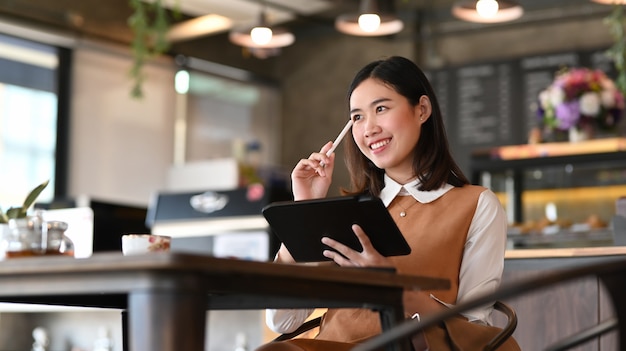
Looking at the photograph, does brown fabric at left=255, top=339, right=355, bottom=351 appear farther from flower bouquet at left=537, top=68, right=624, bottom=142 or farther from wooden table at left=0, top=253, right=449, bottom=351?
flower bouquet at left=537, top=68, right=624, bottom=142

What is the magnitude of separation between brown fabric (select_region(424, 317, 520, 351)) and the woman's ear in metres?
0.52

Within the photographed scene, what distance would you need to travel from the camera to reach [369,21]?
5.19 m

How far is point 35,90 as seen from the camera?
657 centimetres

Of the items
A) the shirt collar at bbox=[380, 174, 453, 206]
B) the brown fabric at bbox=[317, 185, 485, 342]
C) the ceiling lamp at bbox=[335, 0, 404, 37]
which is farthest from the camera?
the ceiling lamp at bbox=[335, 0, 404, 37]

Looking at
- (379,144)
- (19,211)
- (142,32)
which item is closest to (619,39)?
(142,32)

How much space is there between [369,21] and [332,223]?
141 inches

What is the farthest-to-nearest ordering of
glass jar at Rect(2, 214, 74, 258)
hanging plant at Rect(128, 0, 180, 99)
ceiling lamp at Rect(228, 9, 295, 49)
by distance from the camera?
ceiling lamp at Rect(228, 9, 295, 49)
hanging plant at Rect(128, 0, 180, 99)
glass jar at Rect(2, 214, 74, 258)

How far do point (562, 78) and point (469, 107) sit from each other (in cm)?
206

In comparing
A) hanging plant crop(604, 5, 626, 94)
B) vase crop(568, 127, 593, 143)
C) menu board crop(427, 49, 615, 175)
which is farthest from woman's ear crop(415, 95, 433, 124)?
menu board crop(427, 49, 615, 175)

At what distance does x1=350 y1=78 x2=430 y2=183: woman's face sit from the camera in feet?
7.04

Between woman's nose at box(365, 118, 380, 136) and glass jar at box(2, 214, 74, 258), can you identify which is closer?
glass jar at box(2, 214, 74, 258)

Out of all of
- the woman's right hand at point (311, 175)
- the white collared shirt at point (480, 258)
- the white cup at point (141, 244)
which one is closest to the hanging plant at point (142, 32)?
the woman's right hand at point (311, 175)

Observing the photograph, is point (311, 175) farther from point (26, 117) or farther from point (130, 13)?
point (130, 13)

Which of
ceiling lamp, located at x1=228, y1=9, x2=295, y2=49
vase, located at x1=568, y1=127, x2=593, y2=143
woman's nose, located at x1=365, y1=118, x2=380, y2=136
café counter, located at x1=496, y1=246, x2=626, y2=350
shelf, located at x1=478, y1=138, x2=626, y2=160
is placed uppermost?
ceiling lamp, located at x1=228, y1=9, x2=295, y2=49
